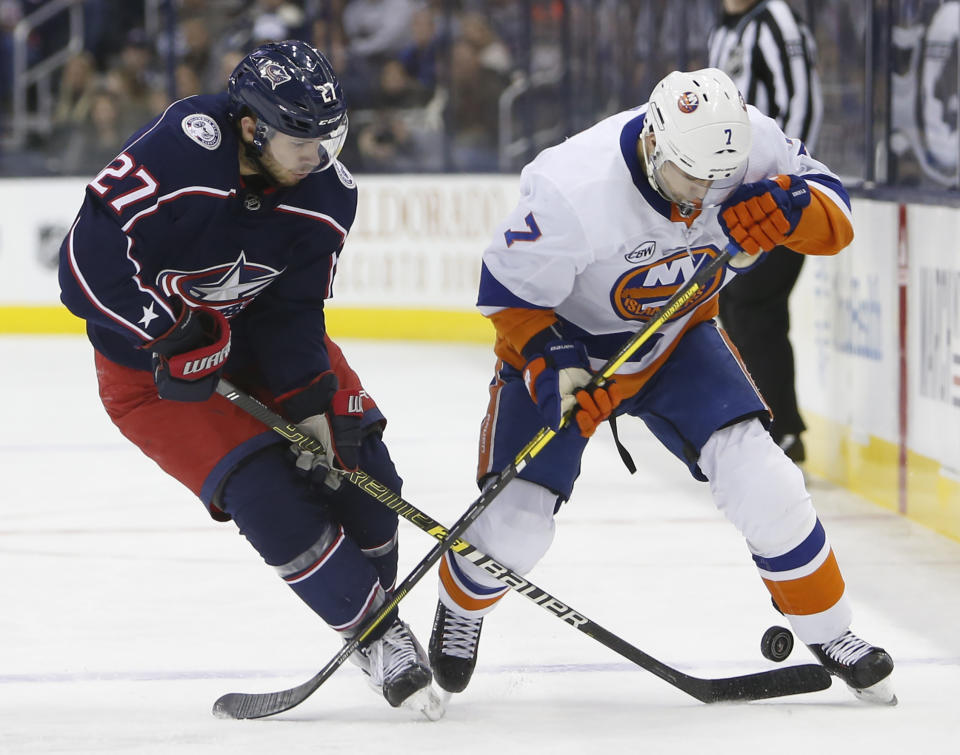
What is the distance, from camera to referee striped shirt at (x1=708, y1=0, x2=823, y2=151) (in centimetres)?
410

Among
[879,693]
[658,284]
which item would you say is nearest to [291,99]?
[658,284]

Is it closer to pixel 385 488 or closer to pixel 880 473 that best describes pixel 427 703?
pixel 385 488

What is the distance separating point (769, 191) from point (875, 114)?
2.08 meters

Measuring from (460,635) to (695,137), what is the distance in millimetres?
913

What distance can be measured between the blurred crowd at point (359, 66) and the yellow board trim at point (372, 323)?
0.80 m

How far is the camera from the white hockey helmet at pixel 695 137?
2.17 m

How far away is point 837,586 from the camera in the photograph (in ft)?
7.85

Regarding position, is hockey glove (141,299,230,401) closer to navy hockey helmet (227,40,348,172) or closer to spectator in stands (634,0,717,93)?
navy hockey helmet (227,40,348,172)

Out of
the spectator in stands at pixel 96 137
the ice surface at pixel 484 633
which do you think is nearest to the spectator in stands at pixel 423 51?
the spectator in stands at pixel 96 137

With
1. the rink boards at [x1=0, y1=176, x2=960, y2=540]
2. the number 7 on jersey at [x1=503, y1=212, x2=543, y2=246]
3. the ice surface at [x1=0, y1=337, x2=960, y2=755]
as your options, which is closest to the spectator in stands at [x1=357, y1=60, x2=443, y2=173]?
the ice surface at [x1=0, y1=337, x2=960, y2=755]

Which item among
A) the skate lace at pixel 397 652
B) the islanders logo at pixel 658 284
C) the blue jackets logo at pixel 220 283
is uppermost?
the blue jackets logo at pixel 220 283

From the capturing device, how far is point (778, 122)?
13.6 ft

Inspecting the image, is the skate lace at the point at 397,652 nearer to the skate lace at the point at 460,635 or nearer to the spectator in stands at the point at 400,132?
the skate lace at the point at 460,635

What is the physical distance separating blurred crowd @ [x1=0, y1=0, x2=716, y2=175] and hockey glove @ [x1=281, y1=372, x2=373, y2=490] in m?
5.58
